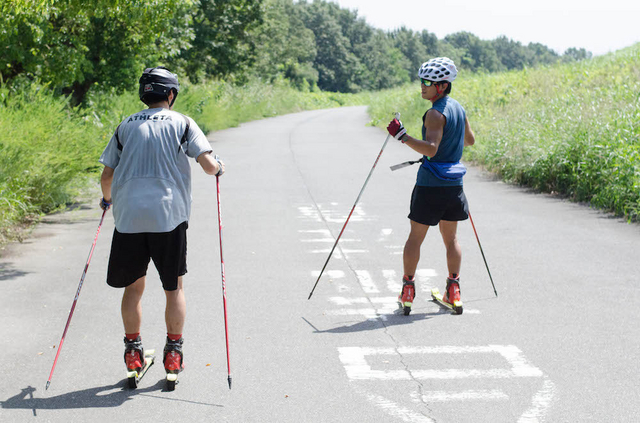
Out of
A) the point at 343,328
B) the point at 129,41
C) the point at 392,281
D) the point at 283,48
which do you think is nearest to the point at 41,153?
the point at 392,281

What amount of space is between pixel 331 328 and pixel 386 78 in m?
127

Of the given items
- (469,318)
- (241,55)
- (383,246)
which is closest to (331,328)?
(469,318)

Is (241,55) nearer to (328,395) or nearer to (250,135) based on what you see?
(250,135)

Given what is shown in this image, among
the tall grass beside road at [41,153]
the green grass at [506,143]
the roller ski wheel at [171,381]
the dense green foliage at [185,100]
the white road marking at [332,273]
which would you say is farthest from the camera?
the dense green foliage at [185,100]

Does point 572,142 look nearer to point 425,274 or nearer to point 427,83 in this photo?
point 425,274

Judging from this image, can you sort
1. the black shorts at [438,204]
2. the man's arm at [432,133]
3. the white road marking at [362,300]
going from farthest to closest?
the white road marking at [362,300]
the black shorts at [438,204]
the man's arm at [432,133]

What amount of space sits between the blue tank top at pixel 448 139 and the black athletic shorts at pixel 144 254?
7.22 ft

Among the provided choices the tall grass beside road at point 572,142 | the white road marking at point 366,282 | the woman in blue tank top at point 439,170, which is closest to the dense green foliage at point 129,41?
the white road marking at point 366,282

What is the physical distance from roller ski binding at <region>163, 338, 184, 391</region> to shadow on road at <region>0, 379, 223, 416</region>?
9 centimetres

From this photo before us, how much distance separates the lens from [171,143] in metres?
4.21

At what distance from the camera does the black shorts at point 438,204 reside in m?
5.84

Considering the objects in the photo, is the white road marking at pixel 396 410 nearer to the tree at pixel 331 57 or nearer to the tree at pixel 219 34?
the tree at pixel 219 34

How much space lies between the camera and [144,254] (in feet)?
14.3

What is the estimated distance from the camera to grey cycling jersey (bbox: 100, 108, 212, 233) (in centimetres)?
419
